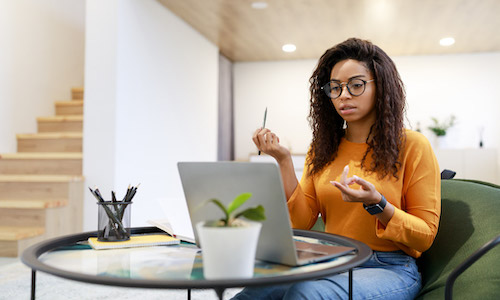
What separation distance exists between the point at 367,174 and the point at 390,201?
11cm

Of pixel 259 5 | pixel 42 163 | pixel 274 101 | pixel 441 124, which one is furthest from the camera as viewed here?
pixel 274 101

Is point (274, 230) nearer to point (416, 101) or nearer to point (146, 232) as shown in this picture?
point (146, 232)

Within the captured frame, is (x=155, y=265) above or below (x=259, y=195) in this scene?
below

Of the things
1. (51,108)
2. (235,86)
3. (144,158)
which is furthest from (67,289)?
(235,86)

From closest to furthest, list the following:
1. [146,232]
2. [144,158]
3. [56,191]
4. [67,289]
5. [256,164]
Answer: [256,164] < [146,232] < [67,289] < [56,191] < [144,158]

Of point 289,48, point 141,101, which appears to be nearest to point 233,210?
point 141,101

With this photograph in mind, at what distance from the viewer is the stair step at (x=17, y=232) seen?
3.20 meters

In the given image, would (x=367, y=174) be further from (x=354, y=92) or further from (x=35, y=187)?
(x=35, y=187)

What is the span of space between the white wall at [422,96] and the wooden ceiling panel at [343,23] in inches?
11.6

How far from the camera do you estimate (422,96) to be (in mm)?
6875

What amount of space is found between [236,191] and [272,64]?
669cm

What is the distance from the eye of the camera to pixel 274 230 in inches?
32.8

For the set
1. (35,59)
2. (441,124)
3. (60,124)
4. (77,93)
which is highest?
(35,59)

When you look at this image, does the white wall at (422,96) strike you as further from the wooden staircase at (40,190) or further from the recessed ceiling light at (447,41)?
the wooden staircase at (40,190)
